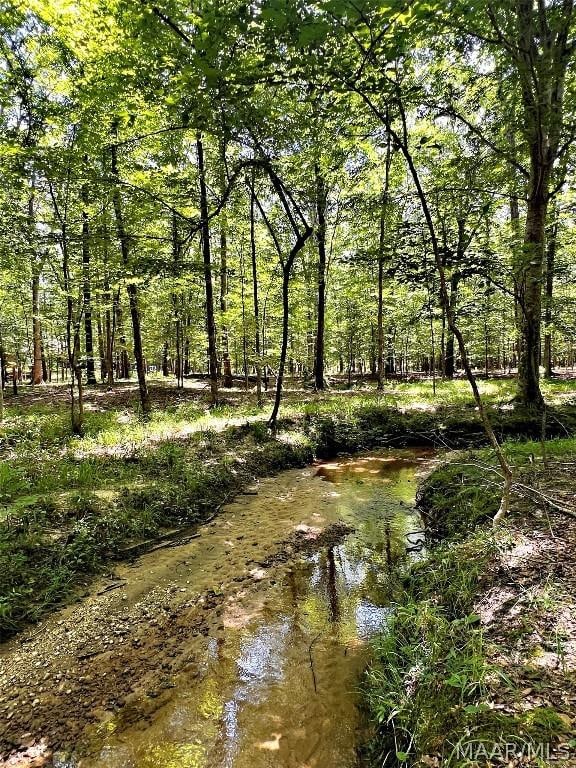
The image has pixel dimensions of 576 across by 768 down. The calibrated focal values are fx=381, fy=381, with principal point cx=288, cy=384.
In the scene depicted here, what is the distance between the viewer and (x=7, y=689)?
3.50 metres

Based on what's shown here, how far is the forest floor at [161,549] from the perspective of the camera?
278 cm

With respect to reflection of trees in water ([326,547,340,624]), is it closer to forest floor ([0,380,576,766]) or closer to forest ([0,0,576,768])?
forest ([0,0,576,768])

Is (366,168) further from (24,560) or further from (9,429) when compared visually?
(24,560)

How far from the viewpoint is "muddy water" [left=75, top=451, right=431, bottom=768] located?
2.85m

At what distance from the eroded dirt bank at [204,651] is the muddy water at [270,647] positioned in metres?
0.01

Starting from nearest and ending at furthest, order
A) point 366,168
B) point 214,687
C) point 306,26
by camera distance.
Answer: point 306,26 → point 214,687 → point 366,168

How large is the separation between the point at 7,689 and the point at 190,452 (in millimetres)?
5219

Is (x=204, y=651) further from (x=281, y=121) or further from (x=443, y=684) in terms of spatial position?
(x=281, y=121)

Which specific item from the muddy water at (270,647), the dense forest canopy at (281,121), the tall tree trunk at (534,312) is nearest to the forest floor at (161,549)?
the muddy water at (270,647)

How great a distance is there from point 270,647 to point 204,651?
68 cm

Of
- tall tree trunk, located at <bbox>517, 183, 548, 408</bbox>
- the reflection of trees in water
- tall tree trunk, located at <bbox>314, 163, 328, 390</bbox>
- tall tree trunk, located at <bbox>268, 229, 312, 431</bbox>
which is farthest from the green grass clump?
tall tree trunk, located at <bbox>314, 163, 328, 390</bbox>

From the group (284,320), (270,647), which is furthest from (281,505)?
(284,320)

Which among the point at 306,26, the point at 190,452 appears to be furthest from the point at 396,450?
the point at 306,26

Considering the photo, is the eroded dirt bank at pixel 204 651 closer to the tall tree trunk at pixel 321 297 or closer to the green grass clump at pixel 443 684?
the green grass clump at pixel 443 684
